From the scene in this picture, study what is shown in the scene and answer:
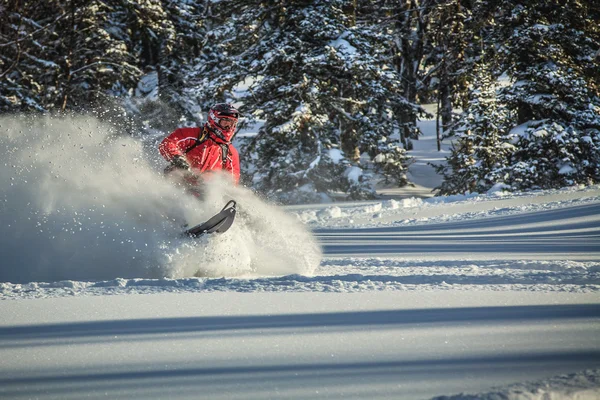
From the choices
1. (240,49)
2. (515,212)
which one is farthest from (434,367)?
(240,49)

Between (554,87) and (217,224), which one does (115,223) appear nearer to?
(217,224)

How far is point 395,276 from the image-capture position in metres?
5.94

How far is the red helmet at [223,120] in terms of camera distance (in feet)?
24.6

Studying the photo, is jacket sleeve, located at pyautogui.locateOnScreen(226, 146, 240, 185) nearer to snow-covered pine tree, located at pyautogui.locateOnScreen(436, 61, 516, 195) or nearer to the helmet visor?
the helmet visor

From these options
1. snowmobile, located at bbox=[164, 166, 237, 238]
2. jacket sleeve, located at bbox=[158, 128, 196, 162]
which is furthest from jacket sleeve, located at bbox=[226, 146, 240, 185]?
snowmobile, located at bbox=[164, 166, 237, 238]

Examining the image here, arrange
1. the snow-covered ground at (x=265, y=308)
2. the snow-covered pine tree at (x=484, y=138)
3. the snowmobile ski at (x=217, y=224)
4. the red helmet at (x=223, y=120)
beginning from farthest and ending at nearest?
the snow-covered pine tree at (x=484, y=138) → the red helmet at (x=223, y=120) → the snowmobile ski at (x=217, y=224) → the snow-covered ground at (x=265, y=308)

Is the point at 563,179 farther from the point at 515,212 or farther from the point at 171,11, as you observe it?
the point at 171,11

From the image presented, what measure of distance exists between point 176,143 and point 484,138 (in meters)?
13.7

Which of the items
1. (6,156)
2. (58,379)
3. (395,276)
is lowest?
(395,276)

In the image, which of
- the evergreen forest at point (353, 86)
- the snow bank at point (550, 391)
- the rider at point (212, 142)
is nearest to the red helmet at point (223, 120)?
the rider at point (212, 142)

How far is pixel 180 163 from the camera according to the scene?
7.02m

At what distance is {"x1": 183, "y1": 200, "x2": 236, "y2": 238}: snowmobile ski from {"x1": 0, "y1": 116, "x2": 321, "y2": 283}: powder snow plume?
91mm

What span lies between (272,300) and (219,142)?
11.3 ft

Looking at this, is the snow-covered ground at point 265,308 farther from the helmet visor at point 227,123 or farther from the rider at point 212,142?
the helmet visor at point 227,123
